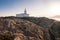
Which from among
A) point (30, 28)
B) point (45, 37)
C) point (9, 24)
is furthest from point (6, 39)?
point (45, 37)

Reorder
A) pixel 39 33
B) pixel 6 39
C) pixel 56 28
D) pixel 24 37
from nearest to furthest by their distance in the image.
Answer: pixel 6 39
pixel 24 37
pixel 39 33
pixel 56 28

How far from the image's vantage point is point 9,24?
35.3 m

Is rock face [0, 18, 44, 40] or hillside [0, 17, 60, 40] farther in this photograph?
rock face [0, 18, 44, 40]

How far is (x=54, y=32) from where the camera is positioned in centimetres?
4341

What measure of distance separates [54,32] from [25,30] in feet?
38.6

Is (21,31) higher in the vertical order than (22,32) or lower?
higher

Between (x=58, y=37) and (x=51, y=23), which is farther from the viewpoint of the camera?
(x=51, y=23)

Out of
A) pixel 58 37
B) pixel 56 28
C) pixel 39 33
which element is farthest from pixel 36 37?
pixel 56 28

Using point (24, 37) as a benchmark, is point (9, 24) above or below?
above

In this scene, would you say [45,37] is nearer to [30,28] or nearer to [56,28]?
[30,28]

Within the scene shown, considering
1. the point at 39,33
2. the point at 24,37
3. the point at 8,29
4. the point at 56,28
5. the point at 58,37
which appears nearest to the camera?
the point at 24,37

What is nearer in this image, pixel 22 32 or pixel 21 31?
pixel 22 32

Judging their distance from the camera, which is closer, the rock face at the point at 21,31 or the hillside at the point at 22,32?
the hillside at the point at 22,32

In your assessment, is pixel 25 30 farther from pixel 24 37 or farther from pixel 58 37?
pixel 58 37
